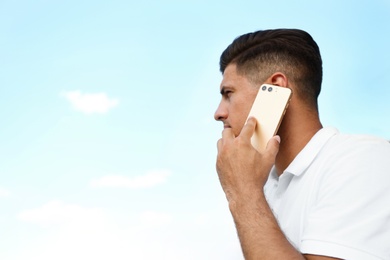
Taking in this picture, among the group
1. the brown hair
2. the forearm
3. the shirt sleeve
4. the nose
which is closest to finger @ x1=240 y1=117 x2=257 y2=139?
the nose

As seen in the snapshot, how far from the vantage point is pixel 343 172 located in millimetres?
2773

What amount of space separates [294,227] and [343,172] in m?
0.43

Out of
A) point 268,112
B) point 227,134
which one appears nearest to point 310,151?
point 268,112

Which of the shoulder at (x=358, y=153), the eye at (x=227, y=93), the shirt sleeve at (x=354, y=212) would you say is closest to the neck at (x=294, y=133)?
the shoulder at (x=358, y=153)

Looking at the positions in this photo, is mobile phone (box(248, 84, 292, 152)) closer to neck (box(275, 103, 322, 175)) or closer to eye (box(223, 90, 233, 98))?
neck (box(275, 103, 322, 175))

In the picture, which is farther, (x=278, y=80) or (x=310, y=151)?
(x=278, y=80)

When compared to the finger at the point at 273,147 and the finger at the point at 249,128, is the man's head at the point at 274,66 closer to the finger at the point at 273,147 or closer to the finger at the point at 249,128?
the finger at the point at 249,128

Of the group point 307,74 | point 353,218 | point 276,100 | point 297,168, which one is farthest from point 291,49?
point 353,218

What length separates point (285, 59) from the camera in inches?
149

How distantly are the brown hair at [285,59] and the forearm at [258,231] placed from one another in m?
1.09

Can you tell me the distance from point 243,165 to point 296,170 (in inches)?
14.0

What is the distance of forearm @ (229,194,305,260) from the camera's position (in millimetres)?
2580

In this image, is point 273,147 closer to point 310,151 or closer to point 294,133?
point 310,151

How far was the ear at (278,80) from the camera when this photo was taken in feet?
11.8
